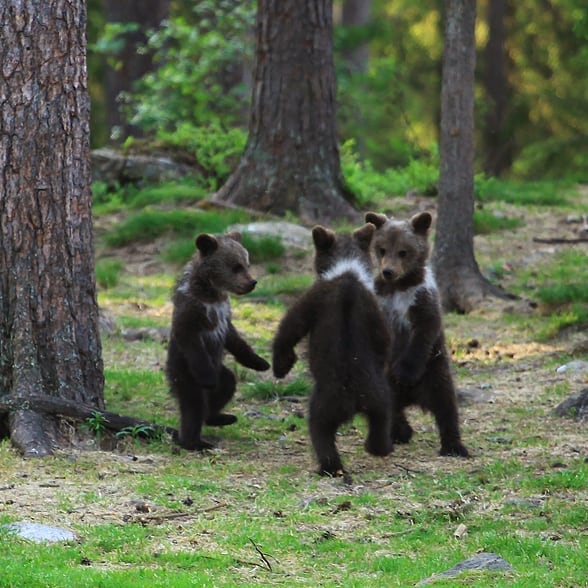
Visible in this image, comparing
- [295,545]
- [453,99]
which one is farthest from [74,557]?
[453,99]

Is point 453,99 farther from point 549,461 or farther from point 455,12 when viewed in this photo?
point 549,461

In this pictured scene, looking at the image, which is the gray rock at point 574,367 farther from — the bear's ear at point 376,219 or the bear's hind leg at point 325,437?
the bear's hind leg at point 325,437

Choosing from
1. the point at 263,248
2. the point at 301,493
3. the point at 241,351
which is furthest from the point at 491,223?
the point at 301,493

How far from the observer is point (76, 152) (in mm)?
8492

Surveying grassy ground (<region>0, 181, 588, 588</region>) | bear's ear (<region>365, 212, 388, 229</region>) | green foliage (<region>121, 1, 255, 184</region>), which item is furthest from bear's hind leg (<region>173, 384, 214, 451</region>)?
green foliage (<region>121, 1, 255, 184</region>)

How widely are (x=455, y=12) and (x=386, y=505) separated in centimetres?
712

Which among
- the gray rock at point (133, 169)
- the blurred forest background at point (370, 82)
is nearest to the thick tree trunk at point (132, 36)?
the blurred forest background at point (370, 82)

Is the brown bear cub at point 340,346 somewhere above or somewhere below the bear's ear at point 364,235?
below

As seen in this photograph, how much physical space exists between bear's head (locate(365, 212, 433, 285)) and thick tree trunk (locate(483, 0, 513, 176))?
1777 centimetres

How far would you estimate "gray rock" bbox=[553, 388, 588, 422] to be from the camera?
9.20m

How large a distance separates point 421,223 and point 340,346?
155cm

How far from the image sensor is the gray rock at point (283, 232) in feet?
48.8

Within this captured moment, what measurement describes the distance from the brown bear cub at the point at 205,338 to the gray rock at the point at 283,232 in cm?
557

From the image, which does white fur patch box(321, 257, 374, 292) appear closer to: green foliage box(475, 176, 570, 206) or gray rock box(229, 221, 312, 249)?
gray rock box(229, 221, 312, 249)
